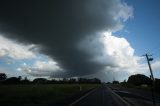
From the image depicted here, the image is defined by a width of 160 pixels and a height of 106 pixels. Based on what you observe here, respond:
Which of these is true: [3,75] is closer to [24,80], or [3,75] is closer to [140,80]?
[24,80]

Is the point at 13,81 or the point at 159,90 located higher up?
the point at 13,81

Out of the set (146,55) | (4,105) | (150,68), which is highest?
(146,55)

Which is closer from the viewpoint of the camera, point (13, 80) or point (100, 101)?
point (100, 101)

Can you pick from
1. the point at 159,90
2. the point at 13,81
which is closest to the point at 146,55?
the point at 159,90

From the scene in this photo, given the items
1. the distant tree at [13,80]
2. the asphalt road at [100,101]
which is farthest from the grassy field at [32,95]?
the distant tree at [13,80]

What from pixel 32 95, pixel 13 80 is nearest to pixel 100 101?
pixel 32 95

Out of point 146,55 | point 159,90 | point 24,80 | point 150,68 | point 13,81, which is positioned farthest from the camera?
point 24,80

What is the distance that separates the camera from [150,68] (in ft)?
165

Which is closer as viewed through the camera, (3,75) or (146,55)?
(146,55)

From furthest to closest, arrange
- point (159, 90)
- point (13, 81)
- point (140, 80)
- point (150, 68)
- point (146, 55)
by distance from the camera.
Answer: point (13, 81), point (140, 80), point (159, 90), point (146, 55), point (150, 68)

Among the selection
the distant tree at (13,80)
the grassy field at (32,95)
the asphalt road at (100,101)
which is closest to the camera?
the asphalt road at (100,101)

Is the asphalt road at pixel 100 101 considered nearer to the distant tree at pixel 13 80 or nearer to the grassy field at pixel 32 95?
the grassy field at pixel 32 95

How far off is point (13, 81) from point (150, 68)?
142 meters

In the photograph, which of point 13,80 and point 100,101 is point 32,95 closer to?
point 100,101
